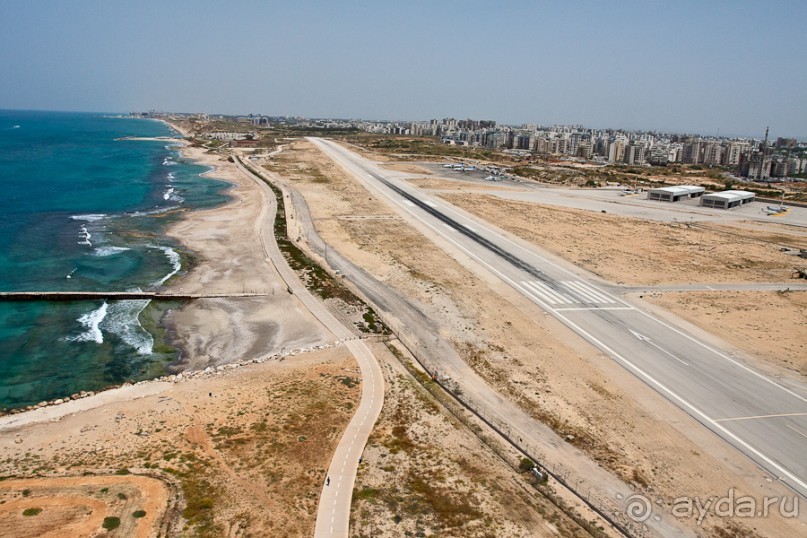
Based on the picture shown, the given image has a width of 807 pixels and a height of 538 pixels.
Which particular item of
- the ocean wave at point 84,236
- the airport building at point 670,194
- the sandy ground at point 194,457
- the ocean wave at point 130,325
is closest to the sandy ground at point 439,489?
the sandy ground at point 194,457

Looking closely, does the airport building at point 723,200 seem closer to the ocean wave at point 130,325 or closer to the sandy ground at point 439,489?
the sandy ground at point 439,489

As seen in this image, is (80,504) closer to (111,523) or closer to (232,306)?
(111,523)

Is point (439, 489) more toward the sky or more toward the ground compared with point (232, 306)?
more toward the ground

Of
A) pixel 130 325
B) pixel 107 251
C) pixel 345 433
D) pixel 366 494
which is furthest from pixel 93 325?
pixel 366 494

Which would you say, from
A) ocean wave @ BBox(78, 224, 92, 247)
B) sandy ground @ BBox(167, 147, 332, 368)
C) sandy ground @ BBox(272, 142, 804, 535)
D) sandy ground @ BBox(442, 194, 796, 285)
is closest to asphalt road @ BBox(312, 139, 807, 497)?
sandy ground @ BBox(272, 142, 804, 535)

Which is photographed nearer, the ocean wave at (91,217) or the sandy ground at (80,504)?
the sandy ground at (80,504)

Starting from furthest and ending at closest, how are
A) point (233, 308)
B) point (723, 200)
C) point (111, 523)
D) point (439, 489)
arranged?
point (723, 200)
point (233, 308)
point (439, 489)
point (111, 523)

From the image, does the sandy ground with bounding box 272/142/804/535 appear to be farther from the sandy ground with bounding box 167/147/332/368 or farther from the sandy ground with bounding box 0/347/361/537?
the sandy ground with bounding box 167/147/332/368

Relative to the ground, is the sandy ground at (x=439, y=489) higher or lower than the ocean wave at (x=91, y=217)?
lower
